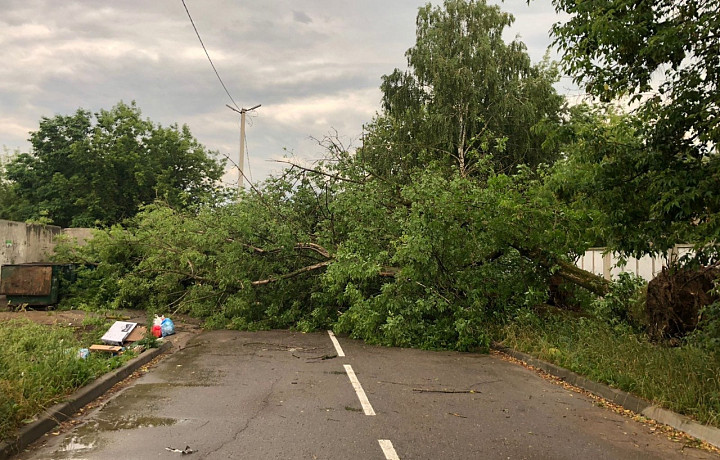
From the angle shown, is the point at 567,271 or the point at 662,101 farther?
the point at 567,271

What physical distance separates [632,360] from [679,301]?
77.3 inches

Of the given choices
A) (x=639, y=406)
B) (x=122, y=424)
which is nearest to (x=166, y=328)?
(x=122, y=424)

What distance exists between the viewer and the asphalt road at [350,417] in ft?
17.0

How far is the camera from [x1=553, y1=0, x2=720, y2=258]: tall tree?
6.59 metres

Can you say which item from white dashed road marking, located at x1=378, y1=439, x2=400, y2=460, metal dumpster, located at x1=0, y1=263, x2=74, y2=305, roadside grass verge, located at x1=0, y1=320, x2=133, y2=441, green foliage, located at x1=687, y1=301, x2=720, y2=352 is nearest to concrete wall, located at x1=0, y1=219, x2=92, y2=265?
metal dumpster, located at x1=0, y1=263, x2=74, y2=305

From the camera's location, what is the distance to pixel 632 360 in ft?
25.9

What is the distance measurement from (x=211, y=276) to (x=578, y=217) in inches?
412

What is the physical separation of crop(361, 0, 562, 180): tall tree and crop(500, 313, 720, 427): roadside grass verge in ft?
62.3

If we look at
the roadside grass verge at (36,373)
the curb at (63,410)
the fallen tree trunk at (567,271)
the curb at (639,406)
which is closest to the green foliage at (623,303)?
the fallen tree trunk at (567,271)

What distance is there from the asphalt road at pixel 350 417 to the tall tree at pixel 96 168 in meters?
31.5

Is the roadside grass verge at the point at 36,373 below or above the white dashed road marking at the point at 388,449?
above

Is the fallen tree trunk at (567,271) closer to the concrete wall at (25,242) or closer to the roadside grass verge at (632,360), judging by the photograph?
the roadside grass verge at (632,360)

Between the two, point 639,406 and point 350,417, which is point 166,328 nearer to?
point 350,417

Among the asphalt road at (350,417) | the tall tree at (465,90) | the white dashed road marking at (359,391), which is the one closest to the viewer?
the asphalt road at (350,417)
